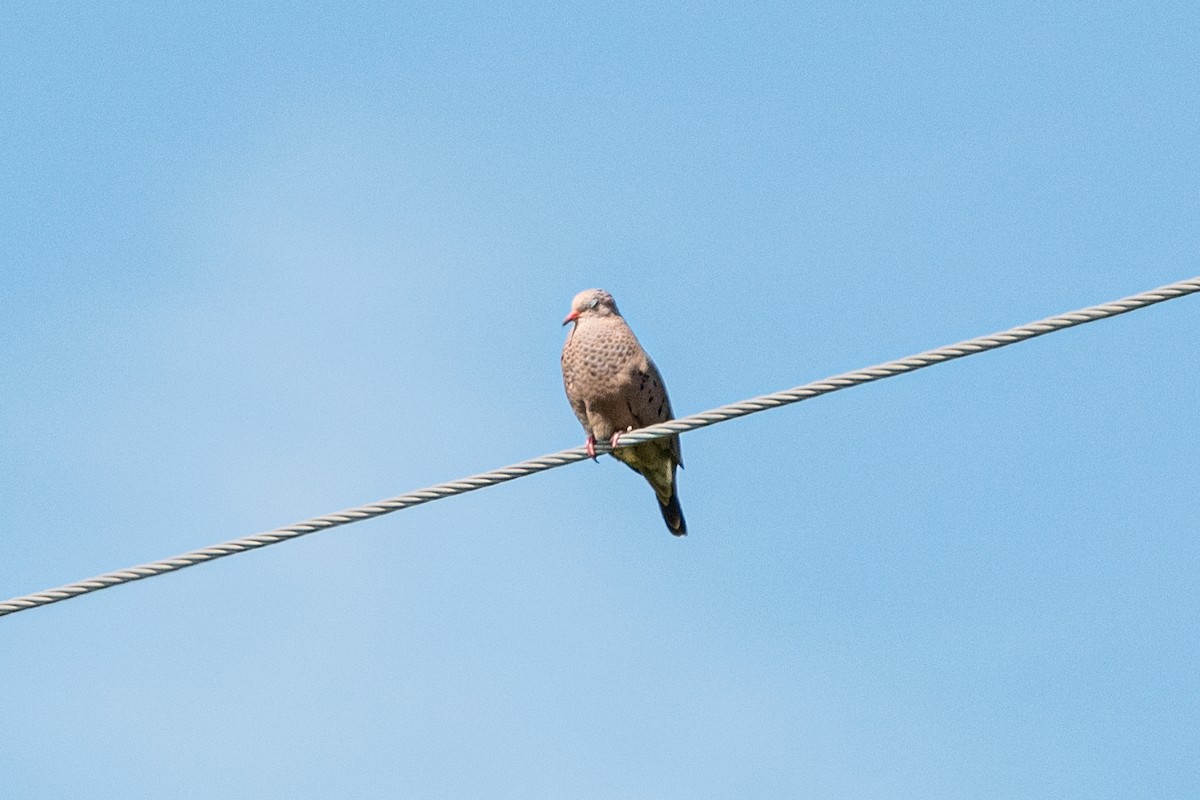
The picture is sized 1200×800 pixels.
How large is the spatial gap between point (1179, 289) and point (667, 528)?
14.1ft

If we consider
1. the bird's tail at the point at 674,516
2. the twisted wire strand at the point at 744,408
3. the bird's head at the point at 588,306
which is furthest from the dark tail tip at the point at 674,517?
the twisted wire strand at the point at 744,408

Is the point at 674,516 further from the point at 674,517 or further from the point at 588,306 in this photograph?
the point at 588,306

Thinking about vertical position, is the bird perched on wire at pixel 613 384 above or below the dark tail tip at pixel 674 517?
above

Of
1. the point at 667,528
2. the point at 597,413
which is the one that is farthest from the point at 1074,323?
the point at 667,528

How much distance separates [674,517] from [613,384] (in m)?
0.99

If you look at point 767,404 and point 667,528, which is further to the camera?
point 667,528

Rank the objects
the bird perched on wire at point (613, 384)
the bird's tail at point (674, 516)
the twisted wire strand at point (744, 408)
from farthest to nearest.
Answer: the bird's tail at point (674, 516) → the bird perched on wire at point (613, 384) → the twisted wire strand at point (744, 408)

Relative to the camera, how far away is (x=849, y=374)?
6.36 m

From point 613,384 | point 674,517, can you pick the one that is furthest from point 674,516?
point 613,384

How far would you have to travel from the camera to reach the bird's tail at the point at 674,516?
32.1 feet

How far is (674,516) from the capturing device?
984 centimetres

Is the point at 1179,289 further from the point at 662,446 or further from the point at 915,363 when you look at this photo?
the point at 662,446

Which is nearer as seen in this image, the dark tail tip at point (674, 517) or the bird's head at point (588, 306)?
the bird's head at point (588, 306)

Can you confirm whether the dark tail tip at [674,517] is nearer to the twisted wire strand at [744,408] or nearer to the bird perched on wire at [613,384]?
the bird perched on wire at [613,384]
